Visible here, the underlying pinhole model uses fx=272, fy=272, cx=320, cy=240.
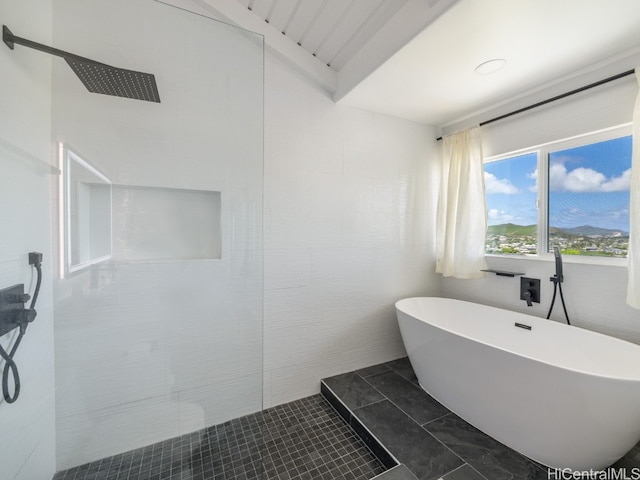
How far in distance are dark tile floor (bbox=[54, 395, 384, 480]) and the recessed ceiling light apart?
8.50 feet

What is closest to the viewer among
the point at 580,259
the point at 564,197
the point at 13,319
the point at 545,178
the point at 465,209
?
the point at 13,319

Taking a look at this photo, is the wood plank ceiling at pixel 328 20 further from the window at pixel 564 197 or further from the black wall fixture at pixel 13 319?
the black wall fixture at pixel 13 319

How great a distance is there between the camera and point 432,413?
1866mm

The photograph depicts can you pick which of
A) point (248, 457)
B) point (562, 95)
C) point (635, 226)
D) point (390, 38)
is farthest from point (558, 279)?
point (248, 457)

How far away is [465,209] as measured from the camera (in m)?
2.49

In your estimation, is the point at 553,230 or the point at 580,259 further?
the point at 553,230

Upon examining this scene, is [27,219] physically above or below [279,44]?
below

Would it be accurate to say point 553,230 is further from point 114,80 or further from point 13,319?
point 13,319

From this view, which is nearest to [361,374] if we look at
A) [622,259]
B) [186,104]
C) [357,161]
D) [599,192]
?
[357,161]

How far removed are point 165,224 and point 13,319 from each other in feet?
2.40

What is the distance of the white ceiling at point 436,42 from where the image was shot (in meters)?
1.41

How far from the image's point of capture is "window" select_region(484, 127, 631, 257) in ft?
6.16

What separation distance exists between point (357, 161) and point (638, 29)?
1764 mm

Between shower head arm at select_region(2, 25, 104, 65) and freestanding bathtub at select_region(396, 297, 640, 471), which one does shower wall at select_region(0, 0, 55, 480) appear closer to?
shower head arm at select_region(2, 25, 104, 65)
